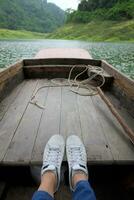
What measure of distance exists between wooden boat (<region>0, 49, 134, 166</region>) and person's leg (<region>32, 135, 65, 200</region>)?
3.9 inches

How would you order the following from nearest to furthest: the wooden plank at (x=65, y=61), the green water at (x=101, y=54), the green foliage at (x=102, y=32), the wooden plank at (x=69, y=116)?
the wooden plank at (x=69, y=116), the wooden plank at (x=65, y=61), the green water at (x=101, y=54), the green foliage at (x=102, y=32)

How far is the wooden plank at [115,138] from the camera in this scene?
2.04 meters

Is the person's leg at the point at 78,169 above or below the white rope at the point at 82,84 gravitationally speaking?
above

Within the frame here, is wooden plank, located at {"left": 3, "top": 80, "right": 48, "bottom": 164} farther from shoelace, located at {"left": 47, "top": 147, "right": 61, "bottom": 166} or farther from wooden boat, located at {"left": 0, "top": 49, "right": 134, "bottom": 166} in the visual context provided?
shoelace, located at {"left": 47, "top": 147, "right": 61, "bottom": 166}

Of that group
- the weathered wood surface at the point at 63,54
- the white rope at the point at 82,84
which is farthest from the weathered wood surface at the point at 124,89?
the weathered wood surface at the point at 63,54

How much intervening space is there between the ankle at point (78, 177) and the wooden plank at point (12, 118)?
25.5 inches

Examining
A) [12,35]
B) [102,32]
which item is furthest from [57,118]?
[12,35]

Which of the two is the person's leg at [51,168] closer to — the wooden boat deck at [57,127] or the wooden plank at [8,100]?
the wooden boat deck at [57,127]

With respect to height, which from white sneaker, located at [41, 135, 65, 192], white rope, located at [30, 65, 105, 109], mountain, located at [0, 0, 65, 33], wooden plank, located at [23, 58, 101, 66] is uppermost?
white sneaker, located at [41, 135, 65, 192]

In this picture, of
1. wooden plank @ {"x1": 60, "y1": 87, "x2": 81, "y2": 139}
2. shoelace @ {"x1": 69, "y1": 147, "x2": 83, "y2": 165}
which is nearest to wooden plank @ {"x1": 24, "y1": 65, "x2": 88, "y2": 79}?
wooden plank @ {"x1": 60, "y1": 87, "x2": 81, "y2": 139}

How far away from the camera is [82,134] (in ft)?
8.19

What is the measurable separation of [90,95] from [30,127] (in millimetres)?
1583

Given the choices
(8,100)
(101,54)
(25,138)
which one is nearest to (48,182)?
(25,138)

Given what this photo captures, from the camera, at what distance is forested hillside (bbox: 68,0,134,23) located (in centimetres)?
6782
